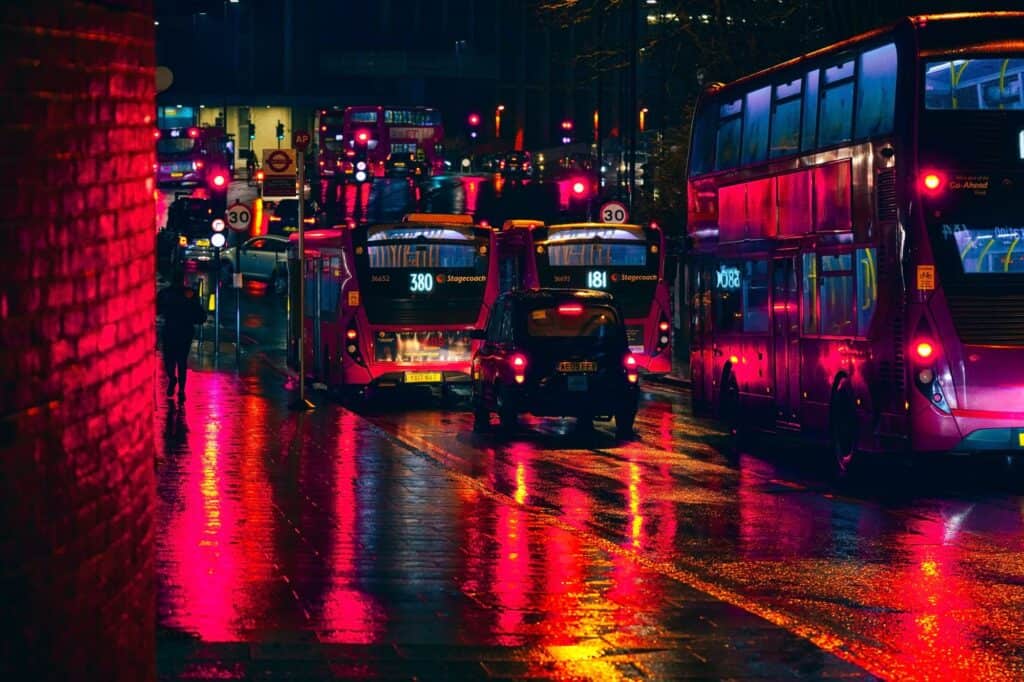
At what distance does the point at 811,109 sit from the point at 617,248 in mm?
14024

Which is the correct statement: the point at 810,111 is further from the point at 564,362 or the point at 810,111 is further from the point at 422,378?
the point at 422,378

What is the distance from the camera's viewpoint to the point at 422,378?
3127 cm

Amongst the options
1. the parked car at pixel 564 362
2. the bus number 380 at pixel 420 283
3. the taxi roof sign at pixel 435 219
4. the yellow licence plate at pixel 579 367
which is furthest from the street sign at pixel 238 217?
the yellow licence plate at pixel 579 367

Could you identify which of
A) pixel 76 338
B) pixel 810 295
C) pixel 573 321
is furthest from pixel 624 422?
pixel 76 338

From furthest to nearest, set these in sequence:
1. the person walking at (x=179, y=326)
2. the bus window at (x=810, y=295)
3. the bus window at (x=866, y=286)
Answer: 1. the person walking at (x=179, y=326)
2. the bus window at (x=810, y=295)
3. the bus window at (x=866, y=286)

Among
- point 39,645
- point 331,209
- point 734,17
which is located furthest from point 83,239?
point 331,209

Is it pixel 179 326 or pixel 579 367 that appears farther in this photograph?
pixel 179 326

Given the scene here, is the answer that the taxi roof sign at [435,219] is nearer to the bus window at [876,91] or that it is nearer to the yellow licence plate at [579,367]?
the yellow licence plate at [579,367]

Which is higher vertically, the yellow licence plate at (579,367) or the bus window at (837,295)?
the bus window at (837,295)

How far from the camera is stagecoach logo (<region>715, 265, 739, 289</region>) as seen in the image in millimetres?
24750

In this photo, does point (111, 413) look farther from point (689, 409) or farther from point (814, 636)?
point (689, 409)

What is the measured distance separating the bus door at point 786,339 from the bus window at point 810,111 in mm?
1372

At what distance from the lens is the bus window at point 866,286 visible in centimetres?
1936

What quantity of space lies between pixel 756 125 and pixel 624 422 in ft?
13.7
